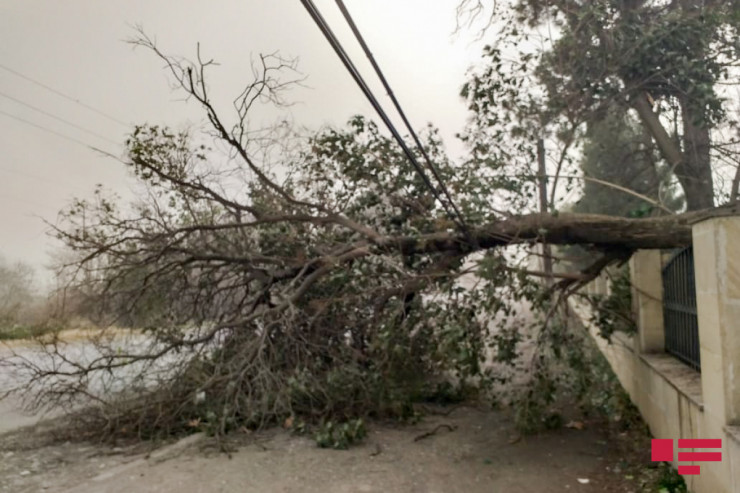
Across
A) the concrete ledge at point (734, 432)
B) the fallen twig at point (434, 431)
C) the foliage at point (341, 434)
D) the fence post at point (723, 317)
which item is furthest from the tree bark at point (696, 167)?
the concrete ledge at point (734, 432)

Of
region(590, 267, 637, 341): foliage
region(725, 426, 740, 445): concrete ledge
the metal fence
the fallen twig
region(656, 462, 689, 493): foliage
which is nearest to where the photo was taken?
region(725, 426, 740, 445): concrete ledge

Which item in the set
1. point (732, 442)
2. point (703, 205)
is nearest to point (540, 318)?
point (732, 442)

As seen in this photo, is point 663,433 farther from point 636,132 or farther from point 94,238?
point 636,132

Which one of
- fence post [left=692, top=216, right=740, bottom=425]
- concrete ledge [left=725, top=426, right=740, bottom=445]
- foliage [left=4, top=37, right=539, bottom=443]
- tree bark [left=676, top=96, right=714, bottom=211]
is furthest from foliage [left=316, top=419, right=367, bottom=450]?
tree bark [left=676, top=96, right=714, bottom=211]

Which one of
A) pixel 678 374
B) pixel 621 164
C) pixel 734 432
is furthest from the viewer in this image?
pixel 621 164

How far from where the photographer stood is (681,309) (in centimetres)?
563

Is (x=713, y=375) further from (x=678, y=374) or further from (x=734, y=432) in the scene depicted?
(x=678, y=374)

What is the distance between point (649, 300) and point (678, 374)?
5.07 feet

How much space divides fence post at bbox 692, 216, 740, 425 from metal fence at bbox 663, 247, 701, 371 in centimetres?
112

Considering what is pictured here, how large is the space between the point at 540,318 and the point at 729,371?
309 cm

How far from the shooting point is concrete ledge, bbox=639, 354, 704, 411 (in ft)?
14.7

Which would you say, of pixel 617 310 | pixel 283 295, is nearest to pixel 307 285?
pixel 283 295

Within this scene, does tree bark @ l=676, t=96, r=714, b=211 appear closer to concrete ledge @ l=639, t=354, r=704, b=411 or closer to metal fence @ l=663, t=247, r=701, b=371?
metal fence @ l=663, t=247, r=701, b=371

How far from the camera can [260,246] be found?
883 centimetres
